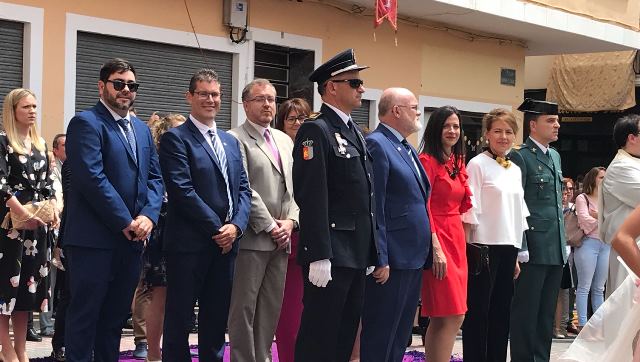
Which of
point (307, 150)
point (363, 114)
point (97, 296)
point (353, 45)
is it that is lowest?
point (97, 296)

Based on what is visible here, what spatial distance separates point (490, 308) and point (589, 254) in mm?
4909

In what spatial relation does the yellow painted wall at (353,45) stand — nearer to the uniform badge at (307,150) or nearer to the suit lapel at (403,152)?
the suit lapel at (403,152)

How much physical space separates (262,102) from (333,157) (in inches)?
49.4

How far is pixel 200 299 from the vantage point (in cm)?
698

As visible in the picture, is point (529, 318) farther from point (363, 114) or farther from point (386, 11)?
point (363, 114)

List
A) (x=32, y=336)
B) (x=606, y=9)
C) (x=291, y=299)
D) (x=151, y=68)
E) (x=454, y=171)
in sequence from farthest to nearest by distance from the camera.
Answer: (x=606, y=9) < (x=151, y=68) < (x=32, y=336) < (x=291, y=299) < (x=454, y=171)

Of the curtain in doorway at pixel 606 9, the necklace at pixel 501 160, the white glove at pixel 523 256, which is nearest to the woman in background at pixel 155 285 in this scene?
the necklace at pixel 501 160

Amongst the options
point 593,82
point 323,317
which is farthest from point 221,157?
point 593,82

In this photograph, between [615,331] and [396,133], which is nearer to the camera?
[615,331]

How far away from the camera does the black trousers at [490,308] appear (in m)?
8.26

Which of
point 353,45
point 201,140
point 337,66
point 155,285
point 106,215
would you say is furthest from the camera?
point 353,45

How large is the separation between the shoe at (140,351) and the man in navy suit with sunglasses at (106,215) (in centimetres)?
209

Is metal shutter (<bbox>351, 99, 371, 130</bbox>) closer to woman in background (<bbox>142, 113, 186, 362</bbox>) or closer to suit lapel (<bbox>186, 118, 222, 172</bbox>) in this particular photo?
woman in background (<bbox>142, 113, 186, 362</bbox>)

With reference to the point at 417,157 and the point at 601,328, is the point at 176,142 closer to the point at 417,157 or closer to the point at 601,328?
the point at 417,157
